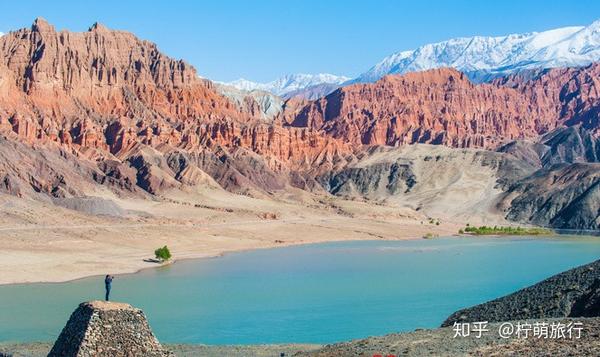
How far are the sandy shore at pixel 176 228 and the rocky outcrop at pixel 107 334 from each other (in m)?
39.9

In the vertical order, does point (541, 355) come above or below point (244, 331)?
above

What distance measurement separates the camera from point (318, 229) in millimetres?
121500

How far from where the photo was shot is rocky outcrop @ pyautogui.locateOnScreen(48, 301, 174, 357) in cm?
2236

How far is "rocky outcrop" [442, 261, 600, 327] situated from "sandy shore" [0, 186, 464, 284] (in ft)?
123

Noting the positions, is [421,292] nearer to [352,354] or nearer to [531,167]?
[352,354]

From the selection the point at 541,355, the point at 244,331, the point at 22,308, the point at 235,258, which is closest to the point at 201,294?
the point at 22,308

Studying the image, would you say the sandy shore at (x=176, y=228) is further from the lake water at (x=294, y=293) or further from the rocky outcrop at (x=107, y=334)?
the rocky outcrop at (x=107, y=334)

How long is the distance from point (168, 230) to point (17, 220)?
17.4 metres

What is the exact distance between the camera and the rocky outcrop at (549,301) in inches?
→ 1169

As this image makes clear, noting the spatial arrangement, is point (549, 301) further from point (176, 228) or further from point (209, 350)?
point (176, 228)

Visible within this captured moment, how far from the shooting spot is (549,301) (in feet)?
103

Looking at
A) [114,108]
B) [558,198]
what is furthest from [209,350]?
[114,108]

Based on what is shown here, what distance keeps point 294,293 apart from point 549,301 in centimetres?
2539

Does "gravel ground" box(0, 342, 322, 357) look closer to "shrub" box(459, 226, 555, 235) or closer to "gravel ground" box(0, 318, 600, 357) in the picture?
"gravel ground" box(0, 318, 600, 357)
